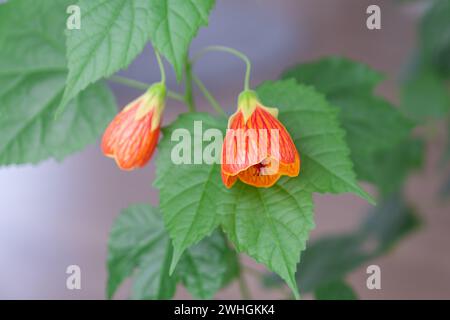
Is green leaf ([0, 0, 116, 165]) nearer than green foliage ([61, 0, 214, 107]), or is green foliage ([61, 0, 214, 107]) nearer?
green foliage ([61, 0, 214, 107])

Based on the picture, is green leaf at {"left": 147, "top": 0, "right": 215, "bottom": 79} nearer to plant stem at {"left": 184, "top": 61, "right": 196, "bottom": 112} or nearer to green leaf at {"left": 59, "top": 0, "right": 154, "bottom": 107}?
green leaf at {"left": 59, "top": 0, "right": 154, "bottom": 107}

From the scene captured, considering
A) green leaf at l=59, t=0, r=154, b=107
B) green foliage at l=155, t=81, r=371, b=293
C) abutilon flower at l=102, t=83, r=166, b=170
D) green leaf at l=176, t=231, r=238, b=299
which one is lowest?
green leaf at l=176, t=231, r=238, b=299

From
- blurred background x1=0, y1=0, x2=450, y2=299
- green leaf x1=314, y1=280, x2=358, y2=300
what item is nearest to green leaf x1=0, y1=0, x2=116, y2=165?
green leaf x1=314, y1=280, x2=358, y2=300

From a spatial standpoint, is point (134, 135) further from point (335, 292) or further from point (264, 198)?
point (335, 292)

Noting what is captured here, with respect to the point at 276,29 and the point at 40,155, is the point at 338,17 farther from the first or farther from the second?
the point at 40,155

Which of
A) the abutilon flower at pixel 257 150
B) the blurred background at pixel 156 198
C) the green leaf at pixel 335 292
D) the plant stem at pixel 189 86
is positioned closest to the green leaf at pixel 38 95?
the plant stem at pixel 189 86

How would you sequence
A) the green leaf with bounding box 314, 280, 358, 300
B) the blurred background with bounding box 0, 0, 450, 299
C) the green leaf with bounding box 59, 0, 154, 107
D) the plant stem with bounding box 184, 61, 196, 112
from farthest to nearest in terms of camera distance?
1. the blurred background with bounding box 0, 0, 450, 299
2. the green leaf with bounding box 314, 280, 358, 300
3. the plant stem with bounding box 184, 61, 196, 112
4. the green leaf with bounding box 59, 0, 154, 107
